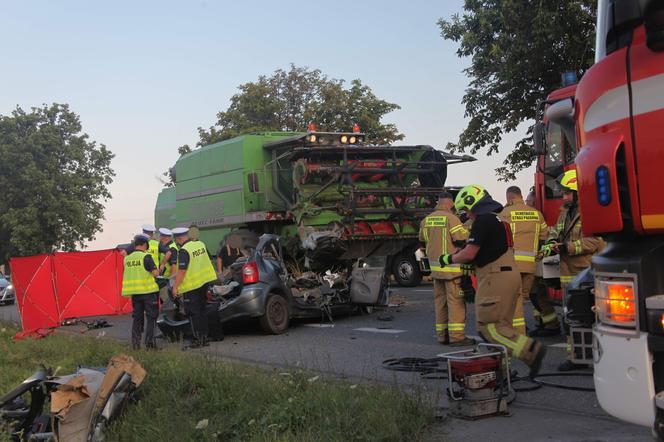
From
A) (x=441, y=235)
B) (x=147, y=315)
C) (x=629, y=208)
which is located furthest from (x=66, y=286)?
(x=629, y=208)

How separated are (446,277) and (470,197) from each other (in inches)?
102

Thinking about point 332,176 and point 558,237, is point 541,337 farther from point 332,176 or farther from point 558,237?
point 332,176

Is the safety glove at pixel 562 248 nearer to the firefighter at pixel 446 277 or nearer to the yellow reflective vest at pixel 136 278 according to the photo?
the firefighter at pixel 446 277

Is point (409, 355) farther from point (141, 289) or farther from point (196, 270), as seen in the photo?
point (141, 289)

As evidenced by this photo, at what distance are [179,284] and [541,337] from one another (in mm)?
4572

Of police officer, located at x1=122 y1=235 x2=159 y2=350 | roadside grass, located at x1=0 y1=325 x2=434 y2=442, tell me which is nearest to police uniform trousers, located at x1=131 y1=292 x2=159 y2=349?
police officer, located at x1=122 y1=235 x2=159 y2=350

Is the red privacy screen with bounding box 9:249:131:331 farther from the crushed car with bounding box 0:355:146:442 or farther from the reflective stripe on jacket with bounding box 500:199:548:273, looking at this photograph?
the reflective stripe on jacket with bounding box 500:199:548:273

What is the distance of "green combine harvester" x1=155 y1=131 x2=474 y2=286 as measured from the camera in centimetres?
1492

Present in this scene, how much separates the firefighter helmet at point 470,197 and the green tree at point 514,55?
9649 millimetres

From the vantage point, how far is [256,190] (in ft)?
51.0

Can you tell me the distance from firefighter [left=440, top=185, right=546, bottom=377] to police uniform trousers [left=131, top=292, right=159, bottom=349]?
4984mm

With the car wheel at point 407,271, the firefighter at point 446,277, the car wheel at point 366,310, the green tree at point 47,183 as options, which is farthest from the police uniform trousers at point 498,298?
the green tree at point 47,183

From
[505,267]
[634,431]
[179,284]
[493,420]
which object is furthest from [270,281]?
[634,431]

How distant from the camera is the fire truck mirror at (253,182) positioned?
15.5m
